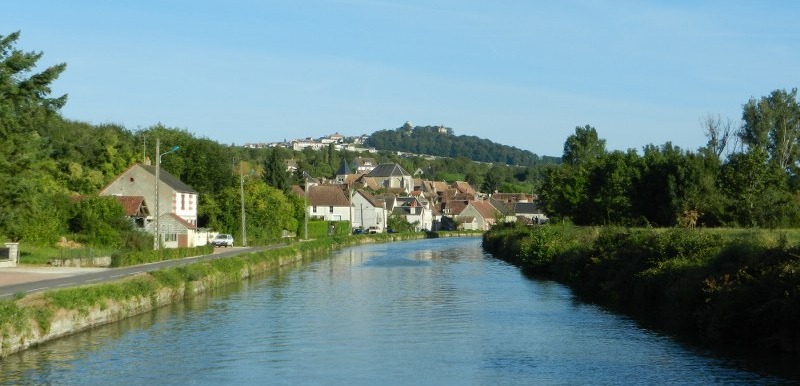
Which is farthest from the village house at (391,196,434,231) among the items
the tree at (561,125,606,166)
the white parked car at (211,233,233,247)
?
the white parked car at (211,233,233,247)

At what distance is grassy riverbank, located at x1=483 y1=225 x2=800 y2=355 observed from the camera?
21272 mm

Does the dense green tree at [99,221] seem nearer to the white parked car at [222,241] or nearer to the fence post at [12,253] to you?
the white parked car at [222,241]

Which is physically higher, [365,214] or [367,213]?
[367,213]

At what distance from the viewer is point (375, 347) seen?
23.7 metres

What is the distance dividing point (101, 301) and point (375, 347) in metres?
8.92

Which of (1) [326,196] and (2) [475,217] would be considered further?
(2) [475,217]

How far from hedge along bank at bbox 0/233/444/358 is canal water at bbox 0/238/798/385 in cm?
44

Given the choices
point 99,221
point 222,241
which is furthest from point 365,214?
point 99,221

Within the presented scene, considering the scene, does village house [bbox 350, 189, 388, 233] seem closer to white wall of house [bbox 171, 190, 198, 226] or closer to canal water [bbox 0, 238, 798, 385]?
white wall of house [bbox 171, 190, 198, 226]

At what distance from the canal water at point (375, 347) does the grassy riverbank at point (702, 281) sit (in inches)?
48.6

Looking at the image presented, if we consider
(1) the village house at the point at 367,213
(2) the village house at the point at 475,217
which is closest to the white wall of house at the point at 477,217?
(2) the village house at the point at 475,217

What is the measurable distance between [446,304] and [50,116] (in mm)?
17146

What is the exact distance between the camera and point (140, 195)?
218 ft

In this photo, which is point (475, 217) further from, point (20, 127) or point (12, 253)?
point (20, 127)
